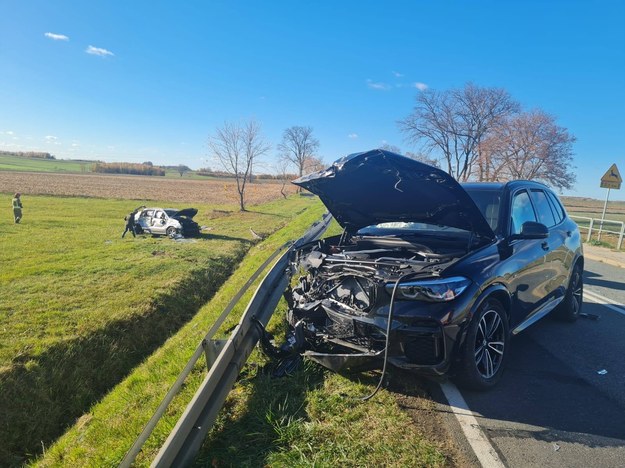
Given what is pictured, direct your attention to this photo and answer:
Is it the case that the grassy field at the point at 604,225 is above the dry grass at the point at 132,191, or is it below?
above

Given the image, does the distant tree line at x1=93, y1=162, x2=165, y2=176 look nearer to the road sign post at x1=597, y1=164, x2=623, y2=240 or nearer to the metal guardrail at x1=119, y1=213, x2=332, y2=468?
the road sign post at x1=597, y1=164, x2=623, y2=240

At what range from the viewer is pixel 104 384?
6191 millimetres

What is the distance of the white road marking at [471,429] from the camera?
2508mm

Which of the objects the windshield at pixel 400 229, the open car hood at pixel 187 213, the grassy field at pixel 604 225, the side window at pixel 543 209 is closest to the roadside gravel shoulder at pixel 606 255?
the grassy field at pixel 604 225

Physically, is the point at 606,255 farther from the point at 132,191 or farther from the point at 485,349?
the point at 132,191

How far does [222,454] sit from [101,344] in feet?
16.8

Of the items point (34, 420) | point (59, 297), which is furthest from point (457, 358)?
point (59, 297)

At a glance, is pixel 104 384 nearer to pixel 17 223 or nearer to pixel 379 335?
pixel 379 335

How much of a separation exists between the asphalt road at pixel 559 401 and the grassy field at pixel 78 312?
5.45m

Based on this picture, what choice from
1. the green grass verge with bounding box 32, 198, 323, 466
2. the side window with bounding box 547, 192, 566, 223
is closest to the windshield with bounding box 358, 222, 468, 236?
the side window with bounding box 547, 192, 566, 223

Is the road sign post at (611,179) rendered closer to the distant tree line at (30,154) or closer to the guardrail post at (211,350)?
the guardrail post at (211,350)

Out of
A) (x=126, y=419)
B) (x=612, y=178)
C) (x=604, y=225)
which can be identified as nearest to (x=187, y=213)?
(x=126, y=419)

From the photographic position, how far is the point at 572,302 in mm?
5273

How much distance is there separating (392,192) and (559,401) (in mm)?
2446
